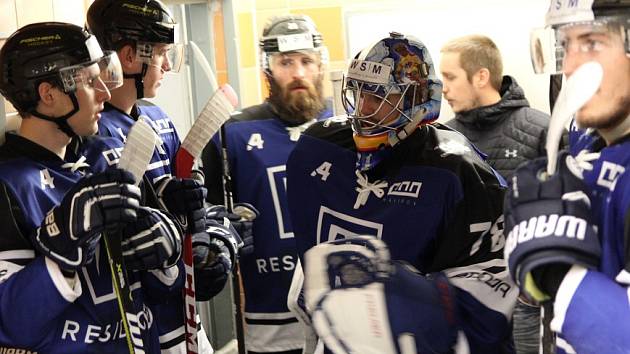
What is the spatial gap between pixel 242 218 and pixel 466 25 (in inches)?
80.8

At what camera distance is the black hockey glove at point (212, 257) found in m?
2.71

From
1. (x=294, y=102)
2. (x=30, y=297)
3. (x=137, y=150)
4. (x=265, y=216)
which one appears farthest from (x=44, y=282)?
(x=294, y=102)

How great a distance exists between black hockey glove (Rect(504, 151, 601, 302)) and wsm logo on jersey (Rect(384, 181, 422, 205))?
576 millimetres

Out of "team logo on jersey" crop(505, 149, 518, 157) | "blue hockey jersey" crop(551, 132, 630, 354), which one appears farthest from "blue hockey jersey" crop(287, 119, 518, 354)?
"team logo on jersey" crop(505, 149, 518, 157)

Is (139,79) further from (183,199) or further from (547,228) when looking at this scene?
(547,228)

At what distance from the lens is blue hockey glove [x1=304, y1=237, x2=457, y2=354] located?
74.3 inches

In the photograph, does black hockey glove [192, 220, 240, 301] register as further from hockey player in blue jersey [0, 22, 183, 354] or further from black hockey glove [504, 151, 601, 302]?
black hockey glove [504, 151, 601, 302]

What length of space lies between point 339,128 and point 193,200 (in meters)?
0.49

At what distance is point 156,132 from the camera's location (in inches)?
110

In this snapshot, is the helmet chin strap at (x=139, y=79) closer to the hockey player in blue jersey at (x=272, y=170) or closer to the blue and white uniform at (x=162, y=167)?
the blue and white uniform at (x=162, y=167)

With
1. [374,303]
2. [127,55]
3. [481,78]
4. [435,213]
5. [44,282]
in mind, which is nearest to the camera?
[374,303]

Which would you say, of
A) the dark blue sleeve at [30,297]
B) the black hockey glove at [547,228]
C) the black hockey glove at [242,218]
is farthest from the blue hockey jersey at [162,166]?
the black hockey glove at [547,228]

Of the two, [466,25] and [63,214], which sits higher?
[466,25]

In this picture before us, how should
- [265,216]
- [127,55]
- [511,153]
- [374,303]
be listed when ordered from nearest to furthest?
[374,303] → [127,55] → [265,216] → [511,153]
